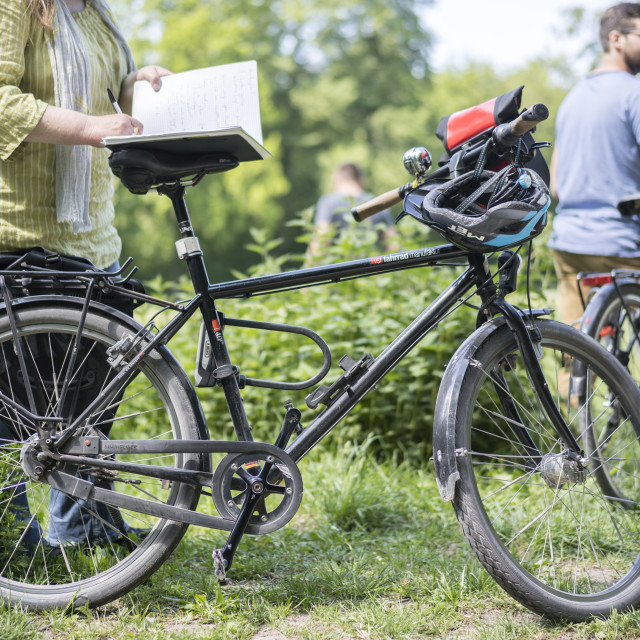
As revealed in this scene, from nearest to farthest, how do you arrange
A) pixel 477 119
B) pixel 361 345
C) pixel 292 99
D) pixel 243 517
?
1. pixel 243 517
2. pixel 477 119
3. pixel 361 345
4. pixel 292 99

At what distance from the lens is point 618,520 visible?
3021 mm

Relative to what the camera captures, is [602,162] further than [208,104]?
Yes

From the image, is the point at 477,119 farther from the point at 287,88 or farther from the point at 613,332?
the point at 287,88

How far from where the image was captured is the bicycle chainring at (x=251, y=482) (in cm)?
236

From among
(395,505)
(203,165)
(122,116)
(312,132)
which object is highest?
(312,132)

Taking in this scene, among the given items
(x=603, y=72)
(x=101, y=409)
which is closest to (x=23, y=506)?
(x=101, y=409)

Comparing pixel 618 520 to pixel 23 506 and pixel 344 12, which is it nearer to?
pixel 23 506

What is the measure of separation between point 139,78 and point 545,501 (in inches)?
89.4

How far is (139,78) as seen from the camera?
2621mm

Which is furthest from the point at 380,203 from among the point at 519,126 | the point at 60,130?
the point at 60,130

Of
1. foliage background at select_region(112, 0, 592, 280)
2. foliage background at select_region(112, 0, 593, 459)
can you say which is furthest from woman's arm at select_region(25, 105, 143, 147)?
foliage background at select_region(112, 0, 592, 280)

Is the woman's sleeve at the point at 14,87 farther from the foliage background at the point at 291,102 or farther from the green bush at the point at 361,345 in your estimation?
the foliage background at the point at 291,102

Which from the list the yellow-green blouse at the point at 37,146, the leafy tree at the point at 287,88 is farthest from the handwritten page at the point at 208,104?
the leafy tree at the point at 287,88

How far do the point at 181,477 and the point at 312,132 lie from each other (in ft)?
102
